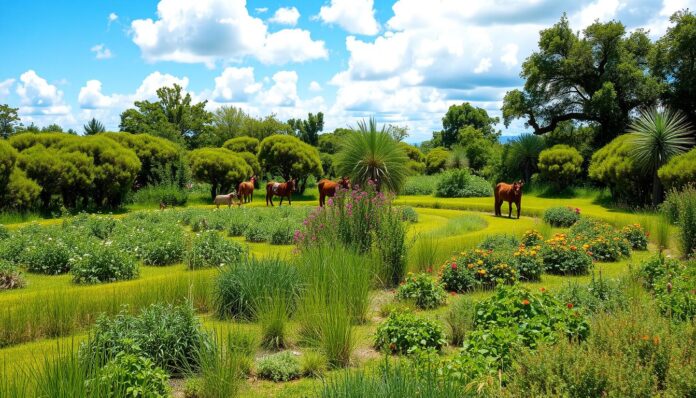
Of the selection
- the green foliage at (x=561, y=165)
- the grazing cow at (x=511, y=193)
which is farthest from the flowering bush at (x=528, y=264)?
the green foliage at (x=561, y=165)

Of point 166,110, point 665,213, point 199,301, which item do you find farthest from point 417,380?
point 166,110

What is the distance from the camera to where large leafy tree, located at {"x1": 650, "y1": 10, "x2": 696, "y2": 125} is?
2567 centimetres

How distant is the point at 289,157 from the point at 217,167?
186 inches

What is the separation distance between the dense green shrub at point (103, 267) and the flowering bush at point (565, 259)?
7.98m

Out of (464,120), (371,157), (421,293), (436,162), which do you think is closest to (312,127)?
(436,162)

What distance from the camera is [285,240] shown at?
1423 cm

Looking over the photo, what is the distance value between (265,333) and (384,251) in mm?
3817

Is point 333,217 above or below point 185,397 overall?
above

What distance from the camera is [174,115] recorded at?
59.6 metres

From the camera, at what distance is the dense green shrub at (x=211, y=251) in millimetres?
10680

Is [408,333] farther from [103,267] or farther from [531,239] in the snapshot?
[531,239]

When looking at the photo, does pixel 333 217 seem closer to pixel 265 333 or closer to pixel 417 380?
pixel 265 333

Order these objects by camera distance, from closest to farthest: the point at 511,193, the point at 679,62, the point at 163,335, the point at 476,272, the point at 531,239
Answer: the point at 163,335 < the point at 476,272 < the point at 531,239 < the point at 511,193 < the point at 679,62

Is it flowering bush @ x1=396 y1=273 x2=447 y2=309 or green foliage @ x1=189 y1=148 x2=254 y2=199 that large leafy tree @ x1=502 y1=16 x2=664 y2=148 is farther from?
flowering bush @ x1=396 y1=273 x2=447 y2=309
